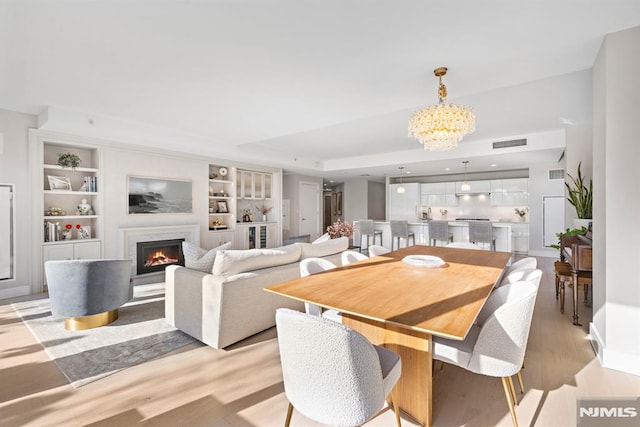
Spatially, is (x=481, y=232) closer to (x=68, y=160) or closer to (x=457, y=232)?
(x=457, y=232)

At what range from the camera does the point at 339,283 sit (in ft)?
6.54

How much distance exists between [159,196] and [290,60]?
414cm

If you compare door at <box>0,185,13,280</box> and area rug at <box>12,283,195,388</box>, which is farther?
door at <box>0,185,13,280</box>

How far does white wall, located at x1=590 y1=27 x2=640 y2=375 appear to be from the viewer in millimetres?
2217

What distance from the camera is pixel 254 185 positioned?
24.9 feet

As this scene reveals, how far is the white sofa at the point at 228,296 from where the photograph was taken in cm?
256

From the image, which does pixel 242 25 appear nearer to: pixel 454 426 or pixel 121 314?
pixel 454 426

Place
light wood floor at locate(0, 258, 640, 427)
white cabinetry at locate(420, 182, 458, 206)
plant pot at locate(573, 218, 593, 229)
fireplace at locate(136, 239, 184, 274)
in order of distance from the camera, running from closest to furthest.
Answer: light wood floor at locate(0, 258, 640, 427), plant pot at locate(573, 218, 593, 229), fireplace at locate(136, 239, 184, 274), white cabinetry at locate(420, 182, 458, 206)

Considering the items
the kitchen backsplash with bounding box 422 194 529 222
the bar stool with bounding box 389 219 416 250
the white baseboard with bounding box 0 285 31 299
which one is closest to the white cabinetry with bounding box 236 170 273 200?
the bar stool with bounding box 389 219 416 250

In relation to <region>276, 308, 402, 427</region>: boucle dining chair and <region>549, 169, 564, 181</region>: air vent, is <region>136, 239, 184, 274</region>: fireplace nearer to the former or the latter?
<region>276, 308, 402, 427</region>: boucle dining chair

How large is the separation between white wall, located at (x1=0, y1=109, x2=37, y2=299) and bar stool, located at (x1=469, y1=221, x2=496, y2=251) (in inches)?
301

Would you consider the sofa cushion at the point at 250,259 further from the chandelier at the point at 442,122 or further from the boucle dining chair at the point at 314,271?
the chandelier at the point at 442,122

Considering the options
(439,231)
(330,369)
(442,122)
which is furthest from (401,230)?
(330,369)

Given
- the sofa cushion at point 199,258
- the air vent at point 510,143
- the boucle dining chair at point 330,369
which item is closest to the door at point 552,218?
the air vent at point 510,143
